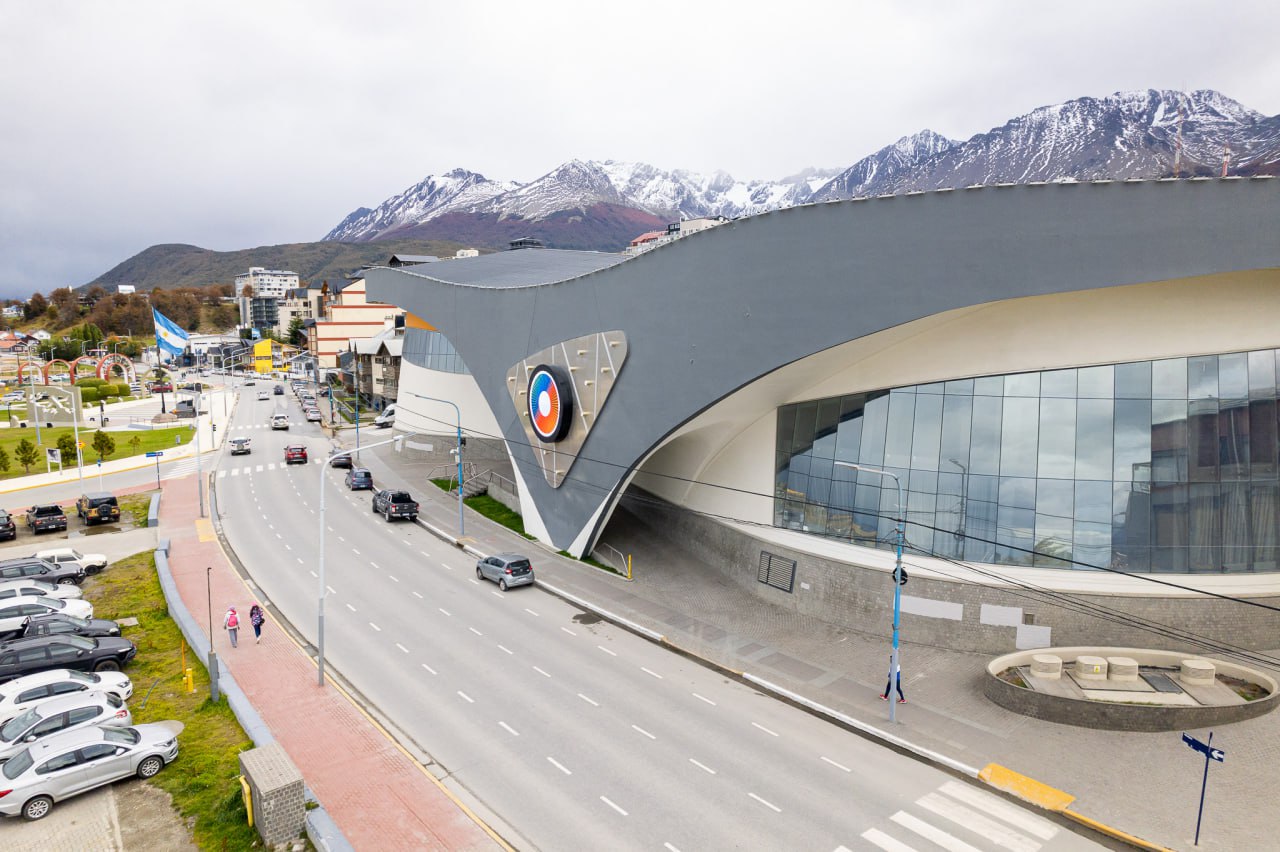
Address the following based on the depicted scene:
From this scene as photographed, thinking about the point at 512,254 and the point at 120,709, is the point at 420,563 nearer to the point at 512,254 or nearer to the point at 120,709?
the point at 120,709

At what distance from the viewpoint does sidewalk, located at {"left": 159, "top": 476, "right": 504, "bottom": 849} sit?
14.8m

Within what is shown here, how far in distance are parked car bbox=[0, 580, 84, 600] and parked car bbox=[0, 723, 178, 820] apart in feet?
42.1

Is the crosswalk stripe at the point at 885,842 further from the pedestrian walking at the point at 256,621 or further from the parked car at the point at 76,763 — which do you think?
the pedestrian walking at the point at 256,621

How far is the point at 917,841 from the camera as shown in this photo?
15.0 metres

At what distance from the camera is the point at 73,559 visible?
3039 cm

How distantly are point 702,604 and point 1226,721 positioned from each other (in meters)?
17.0

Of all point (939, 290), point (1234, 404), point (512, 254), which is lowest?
point (1234, 404)

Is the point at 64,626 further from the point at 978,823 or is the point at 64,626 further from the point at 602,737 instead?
the point at 978,823

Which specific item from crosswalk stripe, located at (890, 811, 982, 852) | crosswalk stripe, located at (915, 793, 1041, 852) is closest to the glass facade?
crosswalk stripe, located at (915, 793, 1041, 852)

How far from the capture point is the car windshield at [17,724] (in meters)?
16.6

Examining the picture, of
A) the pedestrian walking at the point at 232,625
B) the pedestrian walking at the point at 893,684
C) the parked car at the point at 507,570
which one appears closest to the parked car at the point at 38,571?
the pedestrian walking at the point at 232,625

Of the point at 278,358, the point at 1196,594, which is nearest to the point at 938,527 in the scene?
the point at 1196,594

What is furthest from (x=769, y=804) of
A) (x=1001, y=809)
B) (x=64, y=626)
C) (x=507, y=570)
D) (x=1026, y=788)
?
(x=64, y=626)

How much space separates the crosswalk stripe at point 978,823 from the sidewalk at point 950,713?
6.31ft
